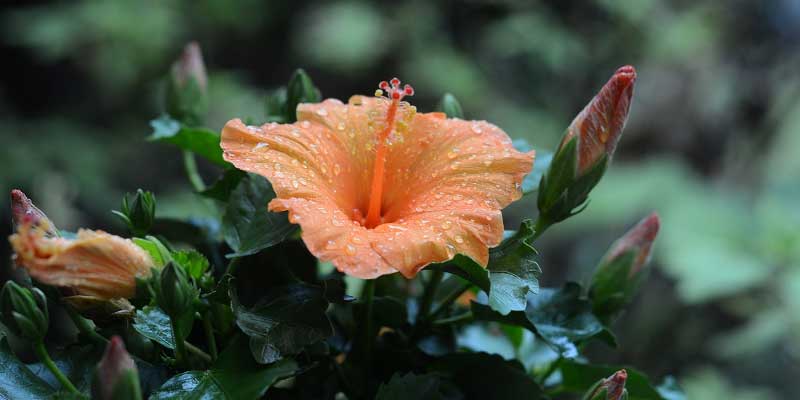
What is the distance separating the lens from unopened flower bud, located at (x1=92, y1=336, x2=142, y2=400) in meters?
0.38

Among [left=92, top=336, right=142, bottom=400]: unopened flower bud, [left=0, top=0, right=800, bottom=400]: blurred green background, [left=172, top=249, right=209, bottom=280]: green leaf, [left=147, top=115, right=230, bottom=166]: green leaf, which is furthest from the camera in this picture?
[left=0, top=0, right=800, bottom=400]: blurred green background

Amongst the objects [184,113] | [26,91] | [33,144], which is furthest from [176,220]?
[26,91]

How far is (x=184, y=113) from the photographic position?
713 millimetres

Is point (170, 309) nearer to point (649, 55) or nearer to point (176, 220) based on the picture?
point (176, 220)

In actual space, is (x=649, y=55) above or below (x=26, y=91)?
above

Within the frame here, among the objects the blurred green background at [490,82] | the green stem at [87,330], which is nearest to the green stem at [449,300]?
the green stem at [87,330]

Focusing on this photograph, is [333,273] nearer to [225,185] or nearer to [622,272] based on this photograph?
[225,185]

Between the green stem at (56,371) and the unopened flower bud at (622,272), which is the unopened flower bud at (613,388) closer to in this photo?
the unopened flower bud at (622,272)

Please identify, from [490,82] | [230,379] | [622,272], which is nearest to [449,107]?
[622,272]

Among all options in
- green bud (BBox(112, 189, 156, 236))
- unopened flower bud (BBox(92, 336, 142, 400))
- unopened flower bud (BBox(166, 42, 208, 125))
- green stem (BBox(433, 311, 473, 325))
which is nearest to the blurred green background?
unopened flower bud (BBox(166, 42, 208, 125))

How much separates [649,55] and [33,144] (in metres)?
1.91

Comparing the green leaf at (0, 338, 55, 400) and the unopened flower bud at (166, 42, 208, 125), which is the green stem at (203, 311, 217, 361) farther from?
the unopened flower bud at (166, 42, 208, 125)

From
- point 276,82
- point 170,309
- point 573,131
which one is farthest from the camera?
point 276,82

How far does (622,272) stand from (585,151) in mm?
125
